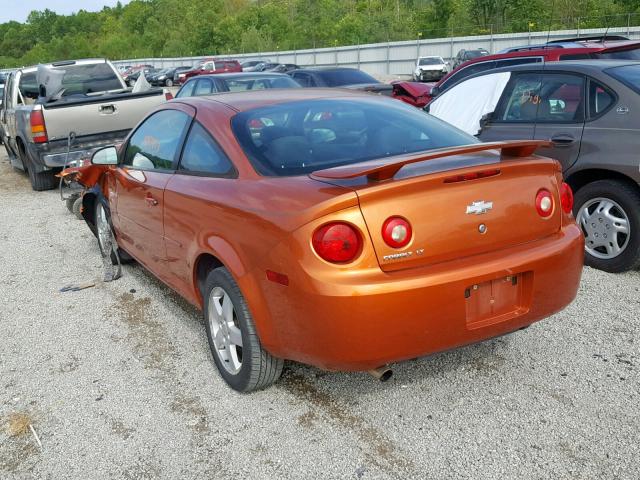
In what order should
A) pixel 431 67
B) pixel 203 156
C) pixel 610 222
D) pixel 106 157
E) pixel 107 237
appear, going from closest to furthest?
pixel 203 156
pixel 106 157
pixel 610 222
pixel 107 237
pixel 431 67

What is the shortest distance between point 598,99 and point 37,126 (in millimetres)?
7804

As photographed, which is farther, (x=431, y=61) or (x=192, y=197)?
(x=431, y=61)

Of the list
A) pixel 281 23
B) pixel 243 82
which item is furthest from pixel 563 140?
pixel 281 23

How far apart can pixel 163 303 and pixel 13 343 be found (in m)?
1.12

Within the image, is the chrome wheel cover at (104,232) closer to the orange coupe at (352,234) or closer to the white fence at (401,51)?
the orange coupe at (352,234)

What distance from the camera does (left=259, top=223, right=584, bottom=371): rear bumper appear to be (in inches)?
113

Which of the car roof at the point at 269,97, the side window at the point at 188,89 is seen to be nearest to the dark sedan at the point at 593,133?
the car roof at the point at 269,97

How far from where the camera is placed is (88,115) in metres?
9.77

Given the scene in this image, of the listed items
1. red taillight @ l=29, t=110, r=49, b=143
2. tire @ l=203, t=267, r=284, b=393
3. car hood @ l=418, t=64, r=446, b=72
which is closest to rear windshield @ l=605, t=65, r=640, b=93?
tire @ l=203, t=267, r=284, b=393

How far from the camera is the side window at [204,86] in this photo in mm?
12255

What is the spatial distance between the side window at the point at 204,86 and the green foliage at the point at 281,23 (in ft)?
105

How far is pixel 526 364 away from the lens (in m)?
3.85

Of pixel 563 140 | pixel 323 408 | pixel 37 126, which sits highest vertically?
pixel 563 140

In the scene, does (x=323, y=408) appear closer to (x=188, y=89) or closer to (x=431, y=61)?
(x=188, y=89)
